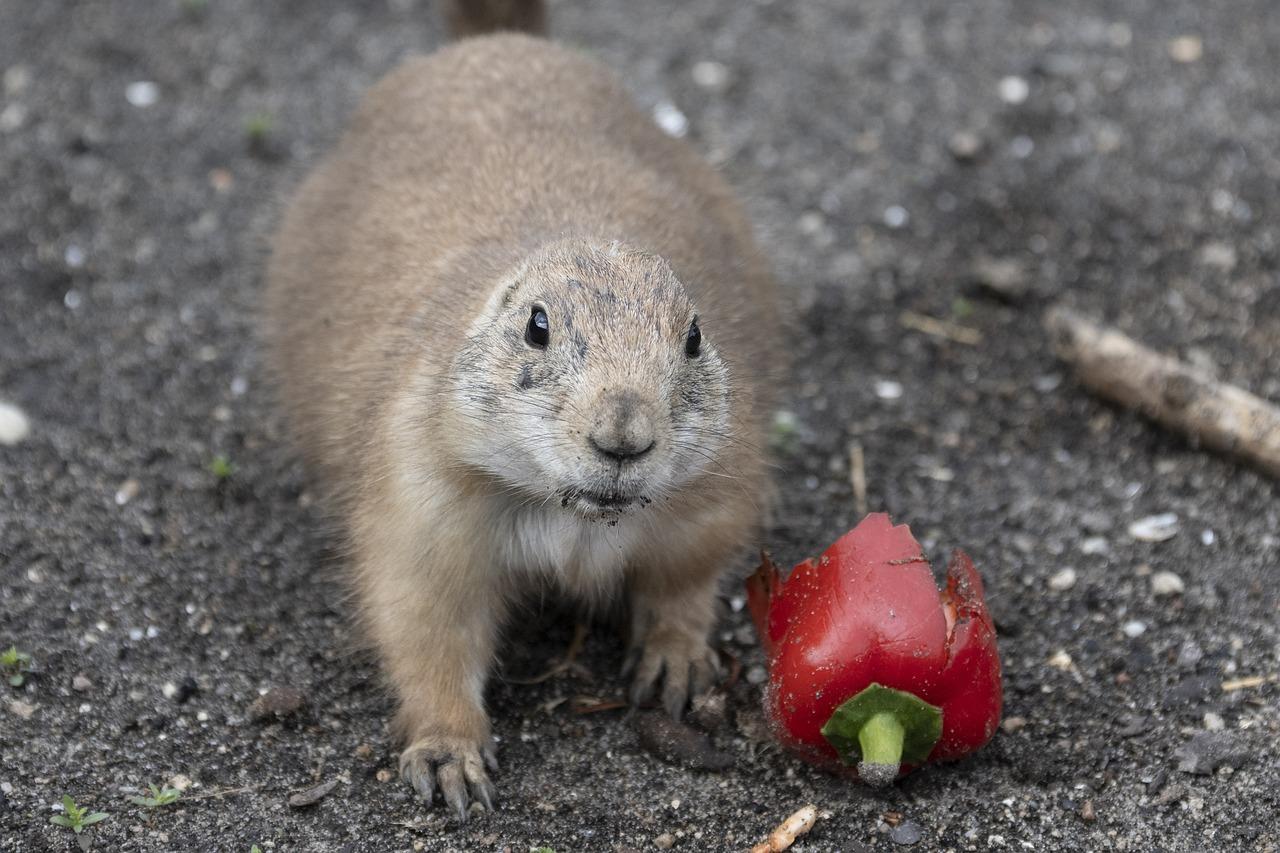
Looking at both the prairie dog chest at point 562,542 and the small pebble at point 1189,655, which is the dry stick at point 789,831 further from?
the small pebble at point 1189,655

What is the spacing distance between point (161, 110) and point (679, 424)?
4.73 m

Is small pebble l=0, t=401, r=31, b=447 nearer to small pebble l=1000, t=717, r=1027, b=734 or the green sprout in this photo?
the green sprout

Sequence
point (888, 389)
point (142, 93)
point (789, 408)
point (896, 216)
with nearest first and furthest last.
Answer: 1. point (789, 408)
2. point (888, 389)
3. point (896, 216)
4. point (142, 93)

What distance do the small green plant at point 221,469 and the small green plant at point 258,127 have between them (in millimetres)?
2335

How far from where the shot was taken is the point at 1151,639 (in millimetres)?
4961

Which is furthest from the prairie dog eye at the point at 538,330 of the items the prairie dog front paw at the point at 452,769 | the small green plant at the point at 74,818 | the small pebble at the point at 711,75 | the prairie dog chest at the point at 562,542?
the small pebble at the point at 711,75

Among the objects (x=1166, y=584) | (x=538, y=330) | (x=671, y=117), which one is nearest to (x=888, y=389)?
(x=1166, y=584)

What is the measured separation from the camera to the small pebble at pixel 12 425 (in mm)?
5629

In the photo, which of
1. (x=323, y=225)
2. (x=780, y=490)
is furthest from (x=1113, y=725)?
(x=323, y=225)

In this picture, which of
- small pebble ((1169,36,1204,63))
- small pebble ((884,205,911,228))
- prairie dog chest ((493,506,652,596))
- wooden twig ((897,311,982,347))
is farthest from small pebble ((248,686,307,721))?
small pebble ((1169,36,1204,63))

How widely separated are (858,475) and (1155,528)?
3.56 ft

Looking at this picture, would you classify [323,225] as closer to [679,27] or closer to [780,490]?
[780,490]

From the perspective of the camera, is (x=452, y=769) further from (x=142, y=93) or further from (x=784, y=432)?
(x=142, y=93)

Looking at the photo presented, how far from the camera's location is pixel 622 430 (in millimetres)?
3666
